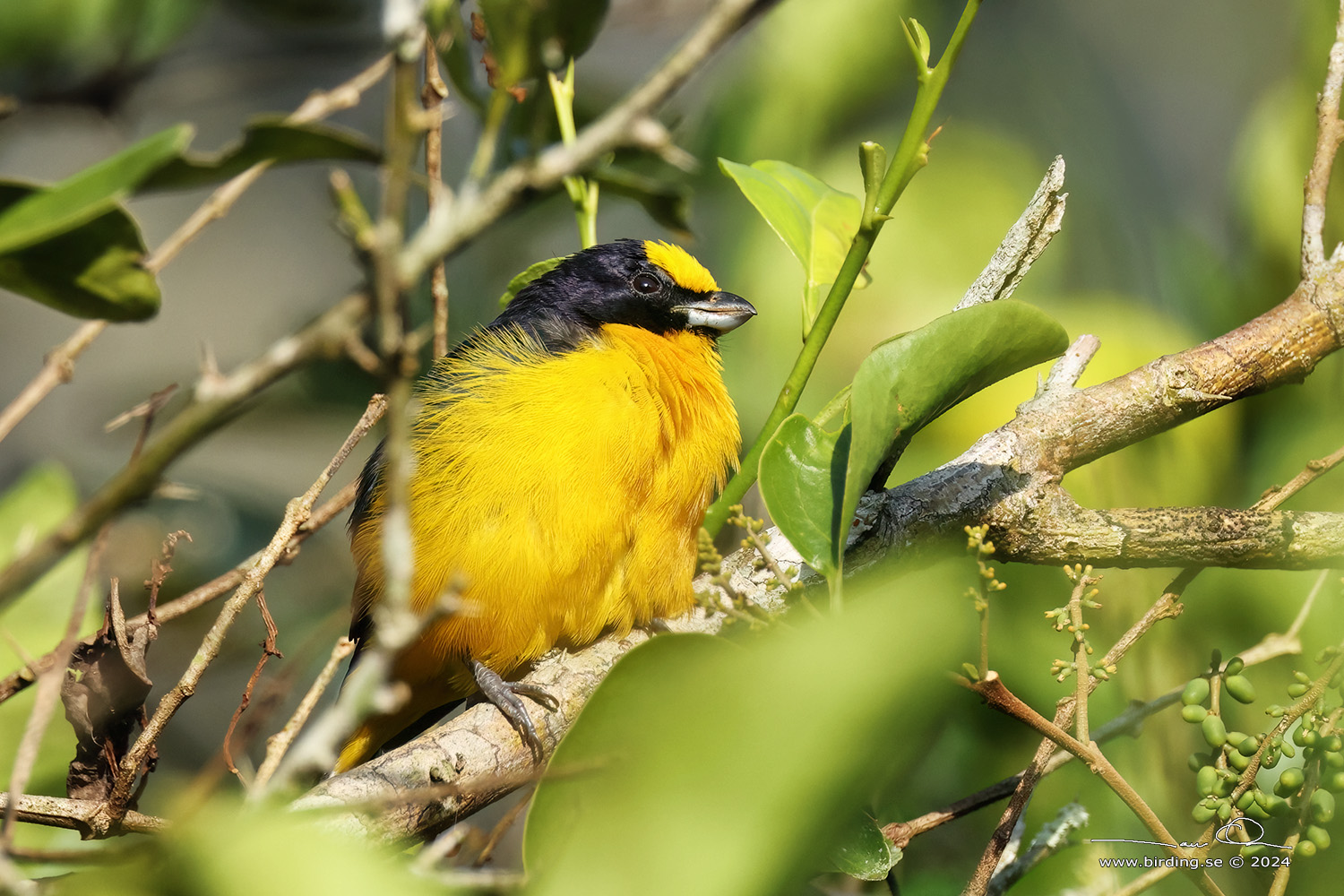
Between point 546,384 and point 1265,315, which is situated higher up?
point 1265,315

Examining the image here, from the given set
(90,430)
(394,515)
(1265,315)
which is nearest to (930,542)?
(1265,315)

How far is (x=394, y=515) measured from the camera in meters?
0.88

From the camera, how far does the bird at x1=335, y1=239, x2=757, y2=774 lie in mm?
2463

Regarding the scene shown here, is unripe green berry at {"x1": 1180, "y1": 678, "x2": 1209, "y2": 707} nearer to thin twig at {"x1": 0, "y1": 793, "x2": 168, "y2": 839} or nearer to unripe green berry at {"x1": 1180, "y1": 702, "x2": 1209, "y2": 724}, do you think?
unripe green berry at {"x1": 1180, "y1": 702, "x2": 1209, "y2": 724}

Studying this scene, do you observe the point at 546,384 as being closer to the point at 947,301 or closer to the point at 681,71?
the point at 947,301

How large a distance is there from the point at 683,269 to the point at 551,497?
1178mm

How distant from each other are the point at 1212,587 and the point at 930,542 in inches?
29.1

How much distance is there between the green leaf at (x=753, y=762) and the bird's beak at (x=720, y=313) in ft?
7.59

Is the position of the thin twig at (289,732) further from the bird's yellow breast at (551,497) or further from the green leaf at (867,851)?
the green leaf at (867,851)

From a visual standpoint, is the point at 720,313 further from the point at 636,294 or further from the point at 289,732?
the point at 289,732

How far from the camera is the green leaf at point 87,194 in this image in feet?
3.33

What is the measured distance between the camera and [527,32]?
3.16 feet
